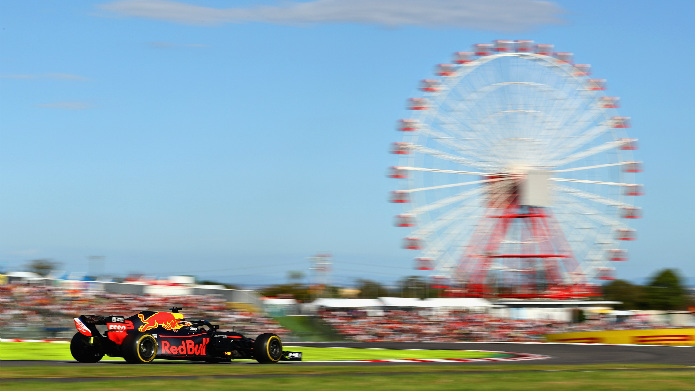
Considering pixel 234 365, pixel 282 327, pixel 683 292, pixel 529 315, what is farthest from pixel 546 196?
pixel 683 292

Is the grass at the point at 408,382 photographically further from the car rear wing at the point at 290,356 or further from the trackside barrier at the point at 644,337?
the trackside barrier at the point at 644,337

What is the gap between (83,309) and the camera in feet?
118

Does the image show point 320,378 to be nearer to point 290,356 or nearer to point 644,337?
point 290,356

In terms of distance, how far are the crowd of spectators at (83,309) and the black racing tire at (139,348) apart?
41.5 ft

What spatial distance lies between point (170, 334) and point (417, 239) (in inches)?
1043

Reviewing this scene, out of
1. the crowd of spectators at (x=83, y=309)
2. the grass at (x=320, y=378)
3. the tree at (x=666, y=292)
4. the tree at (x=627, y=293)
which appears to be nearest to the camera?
the grass at (x=320, y=378)

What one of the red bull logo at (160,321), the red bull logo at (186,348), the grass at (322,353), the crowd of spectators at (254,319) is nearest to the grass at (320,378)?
the red bull logo at (186,348)

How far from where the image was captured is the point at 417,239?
1784 inches

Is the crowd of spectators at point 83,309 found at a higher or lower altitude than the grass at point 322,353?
higher

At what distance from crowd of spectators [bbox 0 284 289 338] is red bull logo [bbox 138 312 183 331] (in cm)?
1169

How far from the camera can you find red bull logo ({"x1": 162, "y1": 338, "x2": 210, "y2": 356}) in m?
19.6

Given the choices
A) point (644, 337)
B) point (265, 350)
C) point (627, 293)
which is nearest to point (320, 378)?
point (265, 350)

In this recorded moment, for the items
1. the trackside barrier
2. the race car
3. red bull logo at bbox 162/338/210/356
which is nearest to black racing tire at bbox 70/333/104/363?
the race car

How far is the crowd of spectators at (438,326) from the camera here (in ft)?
134
